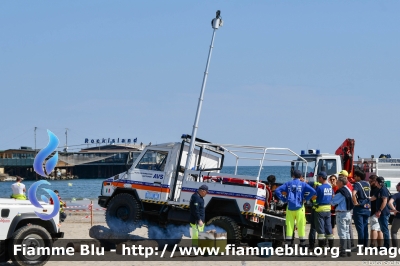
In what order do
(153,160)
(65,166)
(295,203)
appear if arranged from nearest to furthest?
(295,203) → (153,160) → (65,166)

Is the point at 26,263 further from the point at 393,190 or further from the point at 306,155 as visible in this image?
the point at 393,190

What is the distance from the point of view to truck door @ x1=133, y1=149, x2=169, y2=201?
17828mm

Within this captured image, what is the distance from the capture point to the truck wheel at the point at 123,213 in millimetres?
17703

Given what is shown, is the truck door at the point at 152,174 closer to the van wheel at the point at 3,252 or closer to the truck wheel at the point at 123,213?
the truck wheel at the point at 123,213

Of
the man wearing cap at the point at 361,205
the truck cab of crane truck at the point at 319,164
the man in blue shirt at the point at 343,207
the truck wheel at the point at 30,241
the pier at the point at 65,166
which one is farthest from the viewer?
the pier at the point at 65,166

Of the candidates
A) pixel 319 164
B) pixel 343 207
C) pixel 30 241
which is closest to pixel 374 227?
pixel 343 207

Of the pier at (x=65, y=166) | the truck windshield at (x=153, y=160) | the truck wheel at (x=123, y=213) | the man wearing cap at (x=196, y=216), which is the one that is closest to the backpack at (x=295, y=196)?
the man wearing cap at (x=196, y=216)

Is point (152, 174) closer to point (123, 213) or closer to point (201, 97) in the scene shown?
point (123, 213)

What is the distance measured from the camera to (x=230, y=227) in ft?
52.7

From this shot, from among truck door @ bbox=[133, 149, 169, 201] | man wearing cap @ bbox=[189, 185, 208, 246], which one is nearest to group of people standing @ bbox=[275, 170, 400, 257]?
man wearing cap @ bbox=[189, 185, 208, 246]

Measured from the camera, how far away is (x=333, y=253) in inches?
594

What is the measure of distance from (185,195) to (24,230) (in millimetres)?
4856

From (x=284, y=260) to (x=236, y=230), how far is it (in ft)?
5.81

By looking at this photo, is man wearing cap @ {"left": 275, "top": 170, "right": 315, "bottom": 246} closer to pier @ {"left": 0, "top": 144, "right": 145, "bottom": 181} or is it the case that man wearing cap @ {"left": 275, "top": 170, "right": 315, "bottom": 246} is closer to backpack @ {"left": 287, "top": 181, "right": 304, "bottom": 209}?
backpack @ {"left": 287, "top": 181, "right": 304, "bottom": 209}
